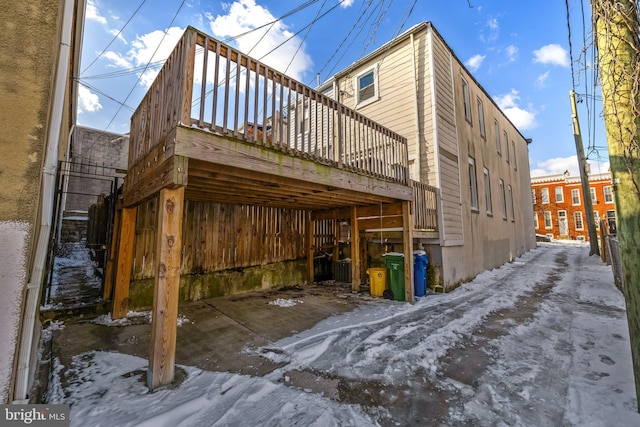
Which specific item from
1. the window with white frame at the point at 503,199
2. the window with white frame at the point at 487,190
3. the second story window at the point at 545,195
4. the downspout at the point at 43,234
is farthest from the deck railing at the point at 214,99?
the second story window at the point at 545,195

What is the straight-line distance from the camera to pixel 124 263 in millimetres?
4480

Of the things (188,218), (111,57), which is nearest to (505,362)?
(188,218)

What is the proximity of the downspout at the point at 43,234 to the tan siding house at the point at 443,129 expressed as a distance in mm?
6294

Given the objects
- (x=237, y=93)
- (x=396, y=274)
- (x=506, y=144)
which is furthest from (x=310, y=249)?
(x=506, y=144)

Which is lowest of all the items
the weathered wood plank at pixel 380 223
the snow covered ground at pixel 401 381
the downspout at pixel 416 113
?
the snow covered ground at pixel 401 381

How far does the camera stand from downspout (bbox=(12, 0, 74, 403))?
5.57 ft

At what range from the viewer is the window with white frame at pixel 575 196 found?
2816cm

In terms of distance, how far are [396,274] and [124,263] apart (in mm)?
5422

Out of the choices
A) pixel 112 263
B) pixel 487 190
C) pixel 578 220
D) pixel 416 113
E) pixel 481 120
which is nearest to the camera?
pixel 112 263

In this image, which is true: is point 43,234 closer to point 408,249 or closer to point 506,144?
point 408,249

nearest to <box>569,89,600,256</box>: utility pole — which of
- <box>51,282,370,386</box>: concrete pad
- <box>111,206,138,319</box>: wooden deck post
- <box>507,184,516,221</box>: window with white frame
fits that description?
<box>507,184,516,221</box>: window with white frame

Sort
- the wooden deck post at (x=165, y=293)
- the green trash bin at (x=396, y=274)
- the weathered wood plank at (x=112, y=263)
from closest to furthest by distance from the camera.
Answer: the wooden deck post at (x=165, y=293), the weathered wood plank at (x=112, y=263), the green trash bin at (x=396, y=274)

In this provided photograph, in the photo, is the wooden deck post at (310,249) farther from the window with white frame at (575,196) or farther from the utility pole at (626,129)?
the window with white frame at (575,196)

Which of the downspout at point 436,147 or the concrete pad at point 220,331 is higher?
the downspout at point 436,147
